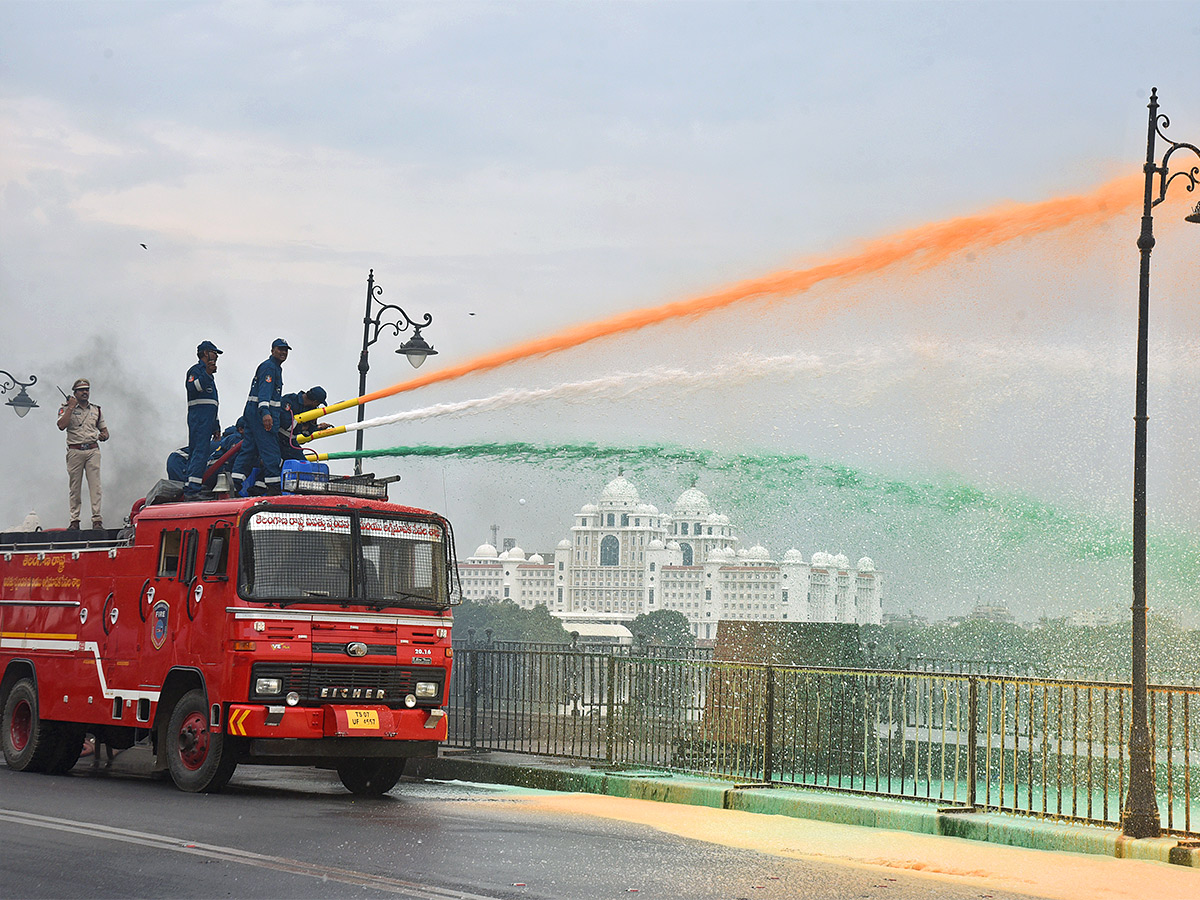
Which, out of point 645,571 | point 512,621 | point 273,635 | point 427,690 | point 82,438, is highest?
point 82,438

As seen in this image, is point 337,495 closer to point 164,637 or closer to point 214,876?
point 164,637

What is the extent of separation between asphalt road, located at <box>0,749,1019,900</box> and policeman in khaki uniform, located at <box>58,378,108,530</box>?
6.30 meters

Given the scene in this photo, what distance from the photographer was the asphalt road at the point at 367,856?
855cm

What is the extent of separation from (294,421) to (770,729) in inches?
250

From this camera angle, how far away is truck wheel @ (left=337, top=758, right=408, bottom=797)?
14.3m

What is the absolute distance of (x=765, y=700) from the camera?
14.2 meters

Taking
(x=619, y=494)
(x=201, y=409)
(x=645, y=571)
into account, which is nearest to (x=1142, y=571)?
(x=201, y=409)

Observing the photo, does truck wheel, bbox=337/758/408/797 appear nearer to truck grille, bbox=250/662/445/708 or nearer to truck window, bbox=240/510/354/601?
truck grille, bbox=250/662/445/708

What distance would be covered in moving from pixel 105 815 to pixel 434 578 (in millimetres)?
3952

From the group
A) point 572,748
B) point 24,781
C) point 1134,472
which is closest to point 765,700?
point 572,748

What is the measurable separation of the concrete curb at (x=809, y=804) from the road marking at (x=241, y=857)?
520 centimetres

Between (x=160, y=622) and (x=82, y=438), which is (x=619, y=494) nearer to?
(x=82, y=438)

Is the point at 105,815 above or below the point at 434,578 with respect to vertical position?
below

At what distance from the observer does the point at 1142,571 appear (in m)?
11.9
